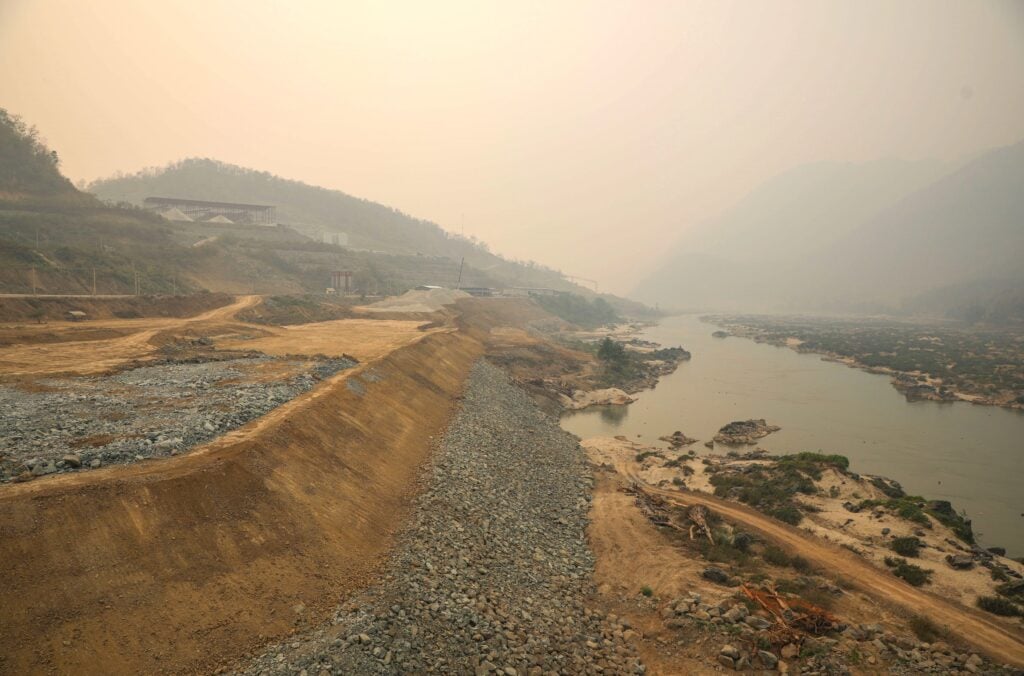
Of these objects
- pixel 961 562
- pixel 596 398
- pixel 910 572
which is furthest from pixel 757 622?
pixel 596 398

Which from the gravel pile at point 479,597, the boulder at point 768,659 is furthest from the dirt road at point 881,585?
the gravel pile at point 479,597

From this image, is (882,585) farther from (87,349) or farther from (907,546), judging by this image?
(87,349)

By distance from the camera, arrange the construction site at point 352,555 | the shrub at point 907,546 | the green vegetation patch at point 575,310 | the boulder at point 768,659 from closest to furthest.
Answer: the construction site at point 352,555 → the boulder at point 768,659 → the shrub at point 907,546 → the green vegetation patch at point 575,310

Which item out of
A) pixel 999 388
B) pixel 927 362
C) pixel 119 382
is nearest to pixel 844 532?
pixel 119 382

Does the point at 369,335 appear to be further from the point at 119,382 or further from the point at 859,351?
the point at 859,351

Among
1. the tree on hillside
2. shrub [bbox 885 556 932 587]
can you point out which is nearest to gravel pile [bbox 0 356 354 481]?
shrub [bbox 885 556 932 587]

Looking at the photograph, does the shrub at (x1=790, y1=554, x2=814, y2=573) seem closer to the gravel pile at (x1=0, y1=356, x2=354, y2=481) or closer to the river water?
the river water

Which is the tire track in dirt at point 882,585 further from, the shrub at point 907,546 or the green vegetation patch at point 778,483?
the shrub at point 907,546
